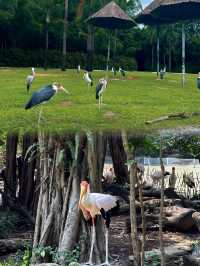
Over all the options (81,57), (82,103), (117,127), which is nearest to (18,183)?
(117,127)

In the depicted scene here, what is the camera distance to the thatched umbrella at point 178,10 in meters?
21.9

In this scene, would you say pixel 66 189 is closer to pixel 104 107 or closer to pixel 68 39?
pixel 104 107

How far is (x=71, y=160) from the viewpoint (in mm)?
7629

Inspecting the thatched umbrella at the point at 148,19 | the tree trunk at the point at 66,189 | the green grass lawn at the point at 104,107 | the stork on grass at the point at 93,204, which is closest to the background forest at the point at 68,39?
the thatched umbrella at the point at 148,19

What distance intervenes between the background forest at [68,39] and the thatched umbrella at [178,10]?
1010cm

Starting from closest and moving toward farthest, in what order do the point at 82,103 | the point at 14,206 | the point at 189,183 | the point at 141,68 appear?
the point at 14,206
the point at 189,183
the point at 82,103
the point at 141,68

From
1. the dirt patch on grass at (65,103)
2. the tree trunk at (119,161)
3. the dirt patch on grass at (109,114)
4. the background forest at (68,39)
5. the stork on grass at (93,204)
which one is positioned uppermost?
the background forest at (68,39)

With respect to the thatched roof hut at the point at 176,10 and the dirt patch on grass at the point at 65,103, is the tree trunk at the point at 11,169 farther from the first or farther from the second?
the thatched roof hut at the point at 176,10

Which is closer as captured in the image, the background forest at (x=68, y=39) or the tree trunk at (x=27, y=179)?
the tree trunk at (x=27, y=179)

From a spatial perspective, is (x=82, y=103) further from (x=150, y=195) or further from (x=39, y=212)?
(x=39, y=212)

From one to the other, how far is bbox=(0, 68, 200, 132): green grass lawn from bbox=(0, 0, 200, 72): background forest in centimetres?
1476

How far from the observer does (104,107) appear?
14234 millimetres

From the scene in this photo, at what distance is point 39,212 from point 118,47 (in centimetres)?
3324

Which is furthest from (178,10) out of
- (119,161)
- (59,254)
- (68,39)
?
(68,39)
